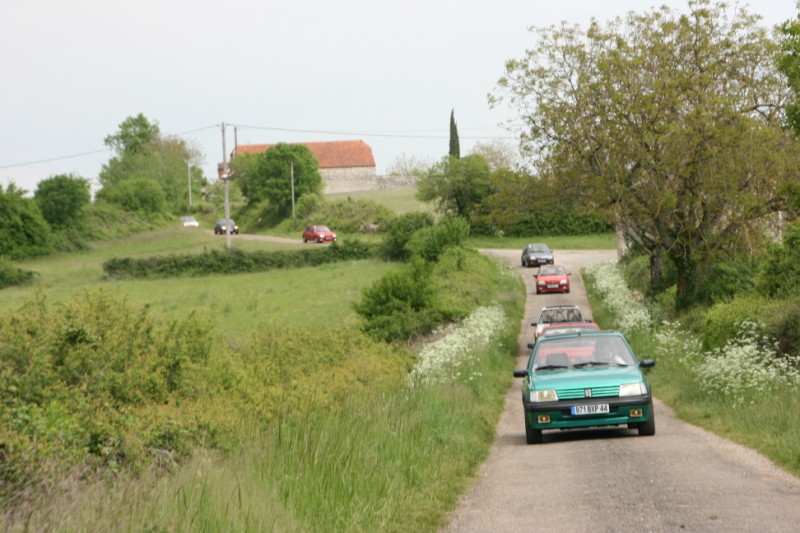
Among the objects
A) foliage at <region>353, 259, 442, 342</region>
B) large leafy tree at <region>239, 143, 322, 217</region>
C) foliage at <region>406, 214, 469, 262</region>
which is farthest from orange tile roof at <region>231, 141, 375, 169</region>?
foliage at <region>353, 259, 442, 342</region>

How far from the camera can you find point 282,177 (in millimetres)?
110938

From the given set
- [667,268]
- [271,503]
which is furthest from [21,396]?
[667,268]

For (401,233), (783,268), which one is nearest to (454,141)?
(401,233)

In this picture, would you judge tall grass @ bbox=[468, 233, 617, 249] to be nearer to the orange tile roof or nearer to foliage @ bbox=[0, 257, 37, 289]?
foliage @ bbox=[0, 257, 37, 289]

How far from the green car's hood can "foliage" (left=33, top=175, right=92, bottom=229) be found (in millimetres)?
80339

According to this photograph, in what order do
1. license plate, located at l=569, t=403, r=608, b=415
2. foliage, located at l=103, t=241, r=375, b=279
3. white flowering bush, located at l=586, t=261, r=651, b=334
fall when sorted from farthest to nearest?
foliage, located at l=103, t=241, r=375, b=279
white flowering bush, located at l=586, t=261, r=651, b=334
license plate, located at l=569, t=403, r=608, b=415

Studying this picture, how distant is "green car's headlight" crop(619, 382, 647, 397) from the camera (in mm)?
15555

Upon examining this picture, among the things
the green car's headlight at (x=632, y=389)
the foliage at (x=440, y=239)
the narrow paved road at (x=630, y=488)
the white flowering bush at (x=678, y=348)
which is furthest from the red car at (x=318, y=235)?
the green car's headlight at (x=632, y=389)

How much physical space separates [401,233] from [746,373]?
2243 inches

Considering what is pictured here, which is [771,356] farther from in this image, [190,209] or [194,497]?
[190,209]

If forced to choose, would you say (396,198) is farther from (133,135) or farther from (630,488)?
(630,488)

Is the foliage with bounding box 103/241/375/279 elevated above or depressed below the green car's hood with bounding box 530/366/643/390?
below

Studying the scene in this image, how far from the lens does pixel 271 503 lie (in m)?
8.30

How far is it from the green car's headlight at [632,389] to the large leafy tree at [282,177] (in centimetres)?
9369
